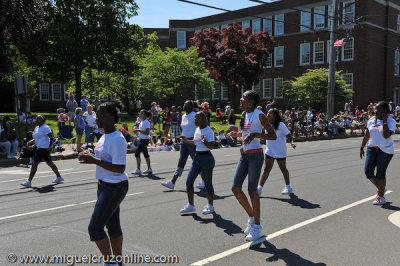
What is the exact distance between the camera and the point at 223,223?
579 centimetres

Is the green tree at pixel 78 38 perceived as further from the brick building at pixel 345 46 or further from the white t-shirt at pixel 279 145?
the white t-shirt at pixel 279 145

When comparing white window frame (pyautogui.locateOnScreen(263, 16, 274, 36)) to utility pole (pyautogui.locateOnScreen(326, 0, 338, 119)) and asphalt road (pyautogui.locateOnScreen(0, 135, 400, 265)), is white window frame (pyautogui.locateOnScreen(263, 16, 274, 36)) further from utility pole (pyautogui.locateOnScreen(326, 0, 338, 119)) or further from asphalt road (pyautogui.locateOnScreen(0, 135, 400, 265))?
asphalt road (pyautogui.locateOnScreen(0, 135, 400, 265))

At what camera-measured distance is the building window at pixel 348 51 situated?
127ft

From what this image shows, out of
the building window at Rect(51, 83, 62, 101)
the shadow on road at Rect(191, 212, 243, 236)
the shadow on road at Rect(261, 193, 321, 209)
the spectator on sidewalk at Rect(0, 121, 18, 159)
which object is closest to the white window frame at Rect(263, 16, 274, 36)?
the building window at Rect(51, 83, 62, 101)

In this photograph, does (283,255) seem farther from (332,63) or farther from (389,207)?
(332,63)

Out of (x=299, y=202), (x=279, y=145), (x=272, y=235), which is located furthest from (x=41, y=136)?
(x=272, y=235)

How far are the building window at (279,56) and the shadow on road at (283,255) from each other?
138 ft

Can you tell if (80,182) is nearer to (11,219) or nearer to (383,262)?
(11,219)

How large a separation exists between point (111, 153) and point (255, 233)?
2383 mm

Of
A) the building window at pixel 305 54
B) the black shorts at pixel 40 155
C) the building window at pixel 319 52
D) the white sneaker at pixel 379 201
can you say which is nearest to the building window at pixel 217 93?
the building window at pixel 305 54

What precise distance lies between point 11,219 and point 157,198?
260 cm

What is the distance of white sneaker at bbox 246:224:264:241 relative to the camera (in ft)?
16.4

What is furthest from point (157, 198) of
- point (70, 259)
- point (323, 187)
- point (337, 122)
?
point (337, 122)

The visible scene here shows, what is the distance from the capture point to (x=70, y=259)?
4398 millimetres
